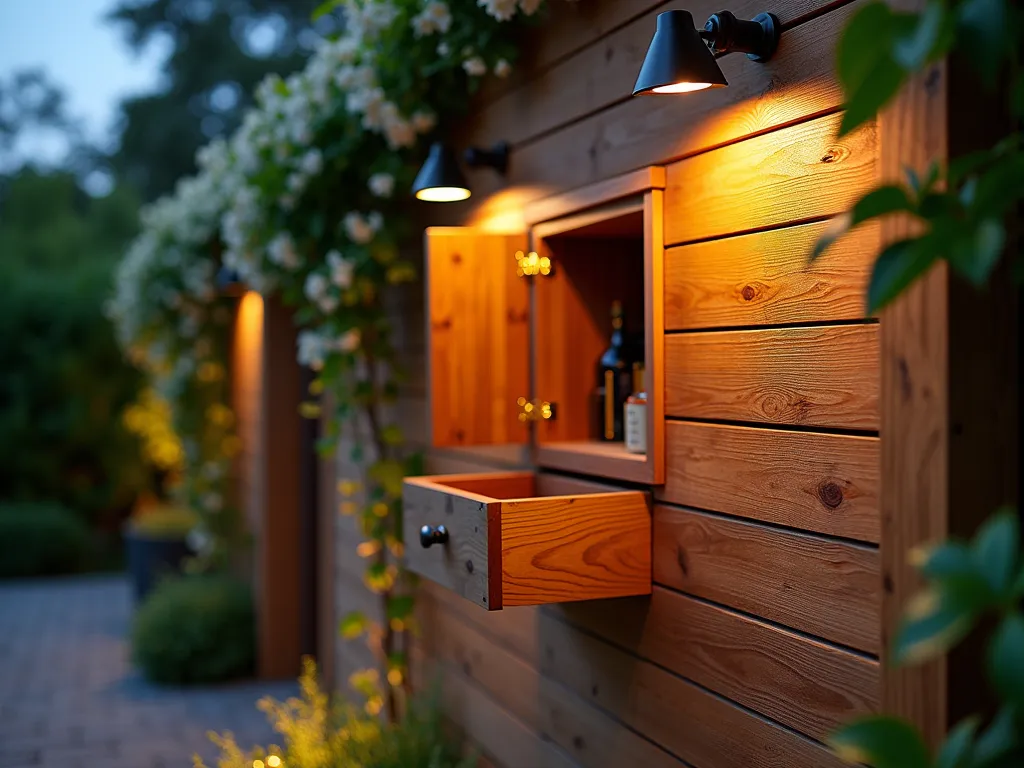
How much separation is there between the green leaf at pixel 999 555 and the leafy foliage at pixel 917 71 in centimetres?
21

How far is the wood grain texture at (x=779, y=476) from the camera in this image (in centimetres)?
158

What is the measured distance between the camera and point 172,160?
47.2 ft

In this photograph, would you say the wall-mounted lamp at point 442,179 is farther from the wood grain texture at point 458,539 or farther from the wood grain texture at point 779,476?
the wood grain texture at point 779,476

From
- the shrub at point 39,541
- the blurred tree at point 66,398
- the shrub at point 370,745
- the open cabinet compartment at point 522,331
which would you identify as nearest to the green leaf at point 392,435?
the shrub at point 370,745

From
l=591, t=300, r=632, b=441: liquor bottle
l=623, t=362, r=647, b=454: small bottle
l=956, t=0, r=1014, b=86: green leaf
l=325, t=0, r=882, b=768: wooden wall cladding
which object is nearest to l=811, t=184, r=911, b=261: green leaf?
l=956, t=0, r=1014, b=86: green leaf

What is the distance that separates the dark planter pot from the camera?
6262mm

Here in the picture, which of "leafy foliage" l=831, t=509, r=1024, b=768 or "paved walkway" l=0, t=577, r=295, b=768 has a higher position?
"leafy foliage" l=831, t=509, r=1024, b=768

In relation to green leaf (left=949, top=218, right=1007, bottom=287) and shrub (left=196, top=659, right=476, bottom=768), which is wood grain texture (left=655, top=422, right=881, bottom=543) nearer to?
green leaf (left=949, top=218, right=1007, bottom=287)

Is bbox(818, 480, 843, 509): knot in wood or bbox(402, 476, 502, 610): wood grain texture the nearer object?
bbox(818, 480, 843, 509): knot in wood

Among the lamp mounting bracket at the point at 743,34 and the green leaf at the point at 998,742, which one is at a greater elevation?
the lamp mounting bracket at the point at 743,34

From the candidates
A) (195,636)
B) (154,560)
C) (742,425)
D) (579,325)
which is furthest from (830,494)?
(154,560)

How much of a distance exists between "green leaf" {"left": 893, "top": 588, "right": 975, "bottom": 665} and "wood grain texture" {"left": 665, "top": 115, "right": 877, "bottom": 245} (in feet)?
2.77

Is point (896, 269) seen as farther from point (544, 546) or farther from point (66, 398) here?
point (66, 398)

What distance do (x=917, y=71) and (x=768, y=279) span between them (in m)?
0.88
